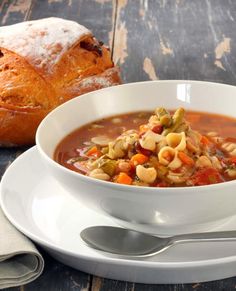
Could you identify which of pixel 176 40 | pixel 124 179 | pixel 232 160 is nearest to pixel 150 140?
pixel 124 179

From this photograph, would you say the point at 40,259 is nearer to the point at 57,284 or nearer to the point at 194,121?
the point at 57,284

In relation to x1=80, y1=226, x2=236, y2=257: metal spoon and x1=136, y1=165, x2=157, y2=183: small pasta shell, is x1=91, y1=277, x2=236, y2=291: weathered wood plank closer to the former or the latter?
x1=80, y1=226, x2=236, y2=257: metal spoon

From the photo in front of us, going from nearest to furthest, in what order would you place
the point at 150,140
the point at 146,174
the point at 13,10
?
1. the point at 146,174
2. the point at 150,140
3. the point at 13,10

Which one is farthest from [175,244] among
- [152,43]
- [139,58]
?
[152,43]

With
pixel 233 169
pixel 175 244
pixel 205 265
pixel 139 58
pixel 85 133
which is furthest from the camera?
pixel 139 58

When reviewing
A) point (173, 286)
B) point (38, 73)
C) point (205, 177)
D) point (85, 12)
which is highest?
point (205, 177)

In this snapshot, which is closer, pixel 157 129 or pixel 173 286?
pixel 173 286

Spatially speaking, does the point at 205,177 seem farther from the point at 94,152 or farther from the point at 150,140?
the point at 94,152
